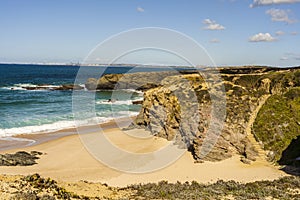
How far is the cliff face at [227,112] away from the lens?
19.3 meters

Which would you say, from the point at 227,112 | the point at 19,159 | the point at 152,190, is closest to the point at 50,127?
the point at 19,159

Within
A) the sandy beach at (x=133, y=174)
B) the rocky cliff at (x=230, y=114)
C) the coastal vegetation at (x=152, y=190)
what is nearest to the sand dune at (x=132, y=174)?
the sandy beach at (x=133, y=174)

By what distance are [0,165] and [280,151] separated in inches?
606

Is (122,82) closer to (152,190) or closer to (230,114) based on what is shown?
(230,114)

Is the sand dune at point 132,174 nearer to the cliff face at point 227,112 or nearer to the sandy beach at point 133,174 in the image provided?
the sandy beach at point 133,174

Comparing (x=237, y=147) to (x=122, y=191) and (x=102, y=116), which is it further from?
(x=102, y=116)

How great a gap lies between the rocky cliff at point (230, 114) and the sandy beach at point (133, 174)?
0.89 meters

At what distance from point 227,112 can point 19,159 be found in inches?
500

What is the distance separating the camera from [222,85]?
23.7m

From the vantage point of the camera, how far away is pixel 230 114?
2083 centimetres

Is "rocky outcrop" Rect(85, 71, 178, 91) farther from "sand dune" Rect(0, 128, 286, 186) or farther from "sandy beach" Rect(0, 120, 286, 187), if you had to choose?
"sandy beach" Rect(0, 120, 286, 187)

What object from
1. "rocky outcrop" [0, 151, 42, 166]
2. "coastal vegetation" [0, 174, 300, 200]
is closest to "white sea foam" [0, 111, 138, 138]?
"rocky outcrop" [0, 151, 42, 166]

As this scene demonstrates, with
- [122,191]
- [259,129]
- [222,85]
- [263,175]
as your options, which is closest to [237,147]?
[259,129]

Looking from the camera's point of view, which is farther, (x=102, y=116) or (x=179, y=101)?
(x=102, y=116)
